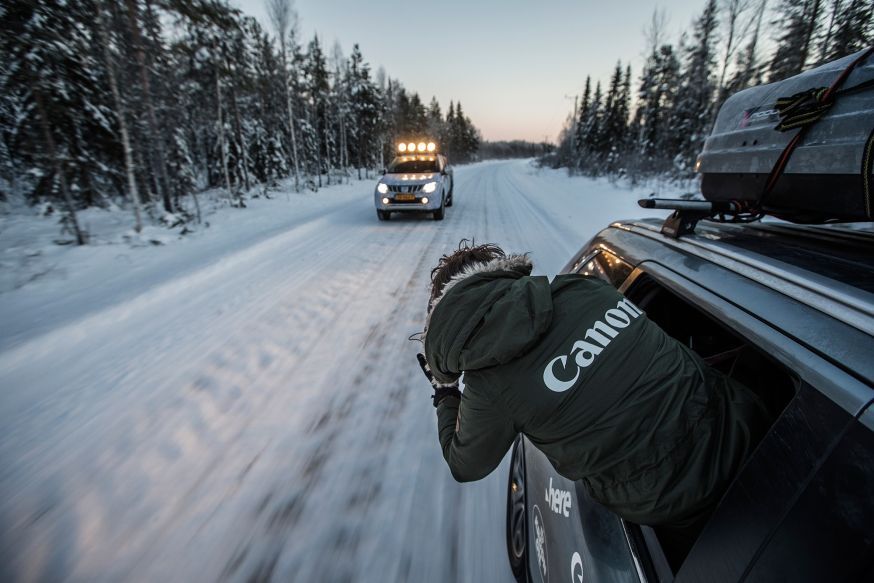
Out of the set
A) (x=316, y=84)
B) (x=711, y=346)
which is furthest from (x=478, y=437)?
(x=316, y=84)

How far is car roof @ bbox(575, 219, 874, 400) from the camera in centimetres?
83

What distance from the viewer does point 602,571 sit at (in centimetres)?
107

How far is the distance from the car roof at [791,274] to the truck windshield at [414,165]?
10.1 m

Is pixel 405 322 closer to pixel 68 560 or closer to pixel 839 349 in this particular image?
pixel 68 560

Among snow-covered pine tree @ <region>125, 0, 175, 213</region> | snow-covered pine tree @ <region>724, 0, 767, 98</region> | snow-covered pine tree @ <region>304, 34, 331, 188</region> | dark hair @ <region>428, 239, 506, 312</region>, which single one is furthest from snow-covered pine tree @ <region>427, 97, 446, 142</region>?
dark hair @ <region>428, 239, 506, 312</region>

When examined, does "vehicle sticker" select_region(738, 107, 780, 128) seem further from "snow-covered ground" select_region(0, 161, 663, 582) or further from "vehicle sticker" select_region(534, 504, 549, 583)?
"snow-covered ground" select_region(0, 161, 663, 582)

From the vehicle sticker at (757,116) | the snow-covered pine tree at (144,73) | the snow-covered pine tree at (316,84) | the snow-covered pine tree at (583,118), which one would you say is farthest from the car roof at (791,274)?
the snow-covered pine tree at (583,118)

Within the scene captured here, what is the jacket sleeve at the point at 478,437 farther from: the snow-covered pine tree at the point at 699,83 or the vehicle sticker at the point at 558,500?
the snow-covered pine tree at the point at 699,83

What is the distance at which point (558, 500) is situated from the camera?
55.6 inches

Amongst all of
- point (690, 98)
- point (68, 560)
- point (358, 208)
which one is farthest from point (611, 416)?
point (690, 98)

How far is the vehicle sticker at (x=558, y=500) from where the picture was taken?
1347 millimetres

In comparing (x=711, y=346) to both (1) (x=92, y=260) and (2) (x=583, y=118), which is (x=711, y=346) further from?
(2) (x=583, y=118)

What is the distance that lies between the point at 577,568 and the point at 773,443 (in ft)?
2.20

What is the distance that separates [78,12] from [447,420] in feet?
35.4
